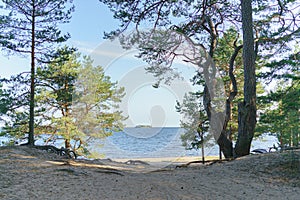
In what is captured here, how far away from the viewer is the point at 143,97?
30.9 feet

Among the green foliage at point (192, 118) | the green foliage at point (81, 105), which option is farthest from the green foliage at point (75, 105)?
the green foliage at point (192, 118)

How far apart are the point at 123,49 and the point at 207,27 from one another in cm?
312

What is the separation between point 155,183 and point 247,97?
3855 millimetres

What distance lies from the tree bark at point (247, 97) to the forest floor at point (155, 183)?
1385mm

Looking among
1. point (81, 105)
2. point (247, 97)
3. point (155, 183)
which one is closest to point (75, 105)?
point (81, 105)

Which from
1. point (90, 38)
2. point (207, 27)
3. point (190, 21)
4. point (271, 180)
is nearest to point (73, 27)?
point (90, 38)

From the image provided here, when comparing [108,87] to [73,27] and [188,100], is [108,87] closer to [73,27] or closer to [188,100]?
[188,100]

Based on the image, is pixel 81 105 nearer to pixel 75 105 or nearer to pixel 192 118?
pixel 75 105

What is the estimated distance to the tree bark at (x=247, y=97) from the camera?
21.4ft

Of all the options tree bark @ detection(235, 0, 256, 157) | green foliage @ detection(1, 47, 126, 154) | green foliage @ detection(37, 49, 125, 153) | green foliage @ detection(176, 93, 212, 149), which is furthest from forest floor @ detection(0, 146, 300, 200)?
green foliage @ detection(176, 93, 212, 149)

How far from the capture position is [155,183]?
A: 4.04m

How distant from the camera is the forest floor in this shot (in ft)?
11.0

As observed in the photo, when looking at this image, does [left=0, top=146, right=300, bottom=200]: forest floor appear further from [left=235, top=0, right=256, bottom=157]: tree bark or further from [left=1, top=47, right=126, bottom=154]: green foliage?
[left=1, top=47, right=126, bottom=154]: green foliage

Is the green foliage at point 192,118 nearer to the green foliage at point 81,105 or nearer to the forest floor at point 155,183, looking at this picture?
the green foliage at point 81,105
